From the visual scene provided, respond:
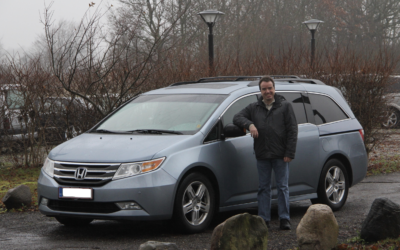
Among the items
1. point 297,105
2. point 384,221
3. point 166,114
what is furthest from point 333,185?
point 166,114

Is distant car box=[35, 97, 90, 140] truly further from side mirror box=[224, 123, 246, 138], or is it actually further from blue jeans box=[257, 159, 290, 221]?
blue jeans box=[257, 159, 290, 221]

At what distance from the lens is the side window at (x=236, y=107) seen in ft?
23.0

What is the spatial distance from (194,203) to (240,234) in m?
1.37

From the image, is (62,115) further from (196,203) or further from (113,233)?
(196,203)

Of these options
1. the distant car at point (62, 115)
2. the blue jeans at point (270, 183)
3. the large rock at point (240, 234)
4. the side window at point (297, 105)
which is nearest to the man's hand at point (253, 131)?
the blue jeans at point (270, 183)

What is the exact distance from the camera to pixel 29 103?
12.3m

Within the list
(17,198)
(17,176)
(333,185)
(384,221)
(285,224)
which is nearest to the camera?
(384,221)

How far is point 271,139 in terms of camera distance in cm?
669

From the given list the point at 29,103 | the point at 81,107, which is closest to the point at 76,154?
the point at 81,107

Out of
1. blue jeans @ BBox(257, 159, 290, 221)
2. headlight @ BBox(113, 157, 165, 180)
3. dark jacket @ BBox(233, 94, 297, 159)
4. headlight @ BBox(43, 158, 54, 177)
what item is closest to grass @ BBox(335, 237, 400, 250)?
blue jeans @ BBox(257, 159, 290, 221)

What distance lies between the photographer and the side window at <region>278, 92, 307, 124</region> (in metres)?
7.85

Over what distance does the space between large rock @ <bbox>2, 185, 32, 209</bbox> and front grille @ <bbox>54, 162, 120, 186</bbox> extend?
245cm

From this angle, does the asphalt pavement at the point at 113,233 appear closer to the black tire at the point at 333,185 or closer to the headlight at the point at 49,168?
the black tire at the point at 333,185

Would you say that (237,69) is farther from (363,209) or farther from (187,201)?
(187,201)
